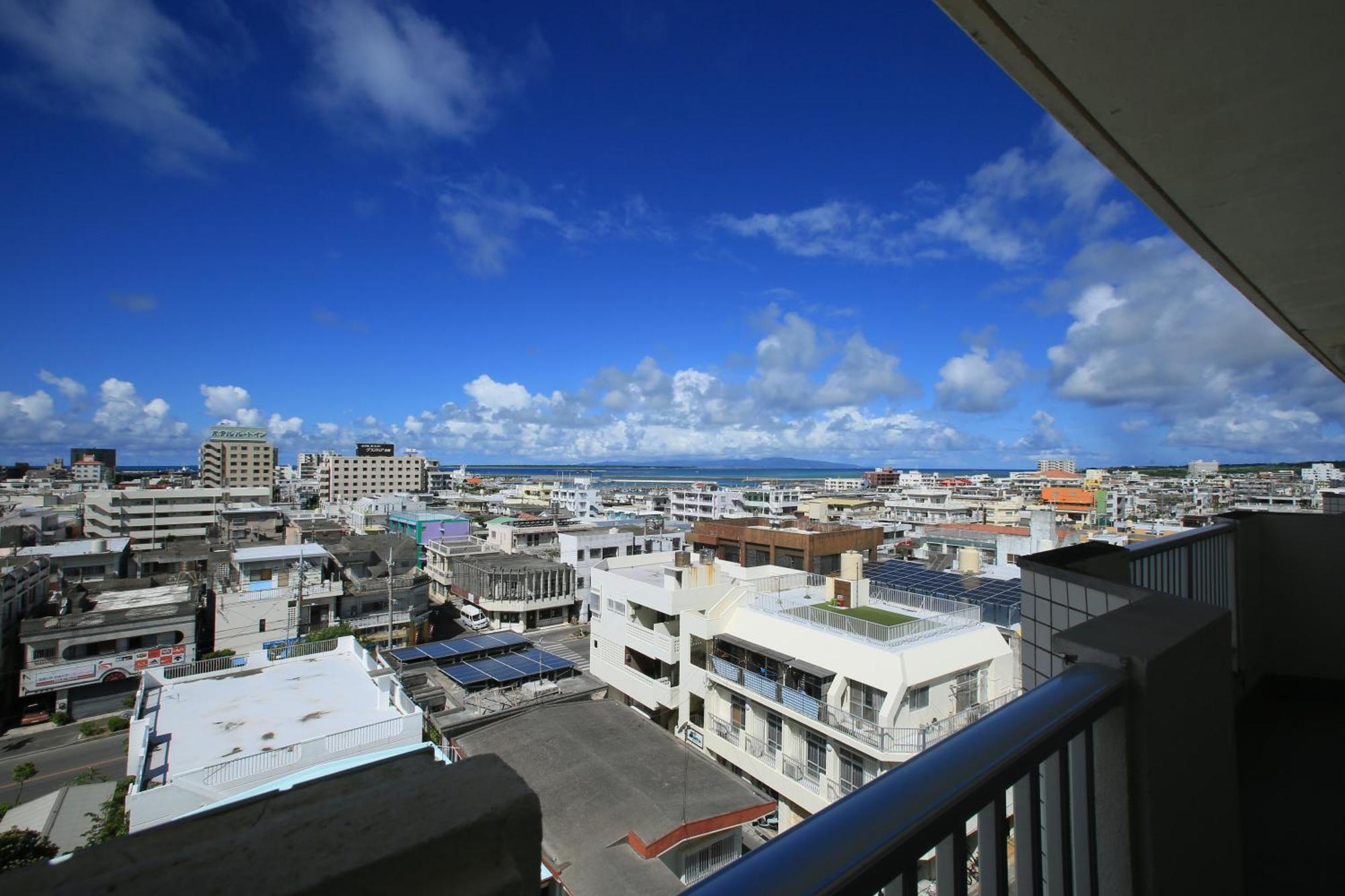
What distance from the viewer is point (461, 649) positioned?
17094mm

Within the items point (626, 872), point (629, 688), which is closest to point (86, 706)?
point (629, 688)

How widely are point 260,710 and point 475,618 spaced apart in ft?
48.0

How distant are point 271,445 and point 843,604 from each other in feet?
218

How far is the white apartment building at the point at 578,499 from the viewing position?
50031 mm

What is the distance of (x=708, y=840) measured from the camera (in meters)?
7.47

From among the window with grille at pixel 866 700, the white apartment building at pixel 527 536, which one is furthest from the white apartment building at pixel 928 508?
the window with grille at pixel 866 700

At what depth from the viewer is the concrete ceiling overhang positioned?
1.19 meters

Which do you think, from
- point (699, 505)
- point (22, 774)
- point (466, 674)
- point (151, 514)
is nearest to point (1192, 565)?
point (466, 674)

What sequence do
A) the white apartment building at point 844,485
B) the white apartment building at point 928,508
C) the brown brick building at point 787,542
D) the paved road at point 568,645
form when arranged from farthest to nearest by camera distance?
the white apartment building at point 844,485
the white apartment building at point 928,508
the brown brick building at point 787,542
the paved road at point 568,645

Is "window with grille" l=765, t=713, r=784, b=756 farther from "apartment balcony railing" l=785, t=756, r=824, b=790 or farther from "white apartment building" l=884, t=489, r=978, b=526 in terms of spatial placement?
"white apartment building" l=884, t=489, r=978, b=526

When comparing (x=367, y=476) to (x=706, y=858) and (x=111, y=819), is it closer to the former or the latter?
(x=111, y=819)

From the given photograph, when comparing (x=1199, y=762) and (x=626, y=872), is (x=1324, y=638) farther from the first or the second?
(x=626, y=872)

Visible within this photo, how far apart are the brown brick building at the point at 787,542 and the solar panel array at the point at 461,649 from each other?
7009 millimetres

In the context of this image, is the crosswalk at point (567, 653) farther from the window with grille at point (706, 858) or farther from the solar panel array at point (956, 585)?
the window with grille at point (706, 858)
